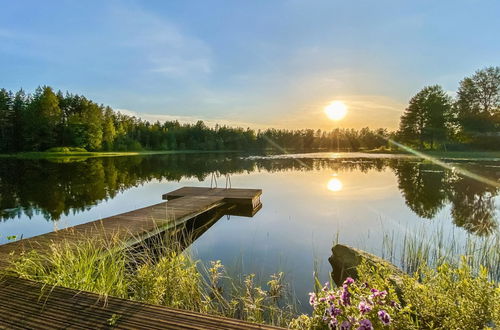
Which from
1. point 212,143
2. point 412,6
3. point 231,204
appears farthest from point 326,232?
point 212,143

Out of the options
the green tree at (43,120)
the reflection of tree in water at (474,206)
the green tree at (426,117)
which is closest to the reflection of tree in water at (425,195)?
the reflection of tree in water at (474,206)

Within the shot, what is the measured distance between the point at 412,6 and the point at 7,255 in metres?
13.3

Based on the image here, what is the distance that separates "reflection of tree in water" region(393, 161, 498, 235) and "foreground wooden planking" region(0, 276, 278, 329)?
788 cm

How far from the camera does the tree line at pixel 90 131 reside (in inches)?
1741

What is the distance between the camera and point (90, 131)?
46.9m

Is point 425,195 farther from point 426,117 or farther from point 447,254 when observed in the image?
point 426,117

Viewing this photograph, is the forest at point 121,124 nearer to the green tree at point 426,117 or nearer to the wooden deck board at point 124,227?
the green tree at point 426,117

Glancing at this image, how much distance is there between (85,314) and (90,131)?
51640 mm

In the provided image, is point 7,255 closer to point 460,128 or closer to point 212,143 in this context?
point 460,128

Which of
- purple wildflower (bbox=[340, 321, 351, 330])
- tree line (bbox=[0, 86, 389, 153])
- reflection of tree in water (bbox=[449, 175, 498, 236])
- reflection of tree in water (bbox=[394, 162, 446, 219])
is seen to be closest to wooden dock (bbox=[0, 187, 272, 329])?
purple wildflower (bbox=[340, 321, 351, 330])

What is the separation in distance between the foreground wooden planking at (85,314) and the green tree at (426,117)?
1841 inches

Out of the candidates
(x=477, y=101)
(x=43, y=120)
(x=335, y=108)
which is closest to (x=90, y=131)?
(x=43, y=120)

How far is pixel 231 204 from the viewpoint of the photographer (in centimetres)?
1154

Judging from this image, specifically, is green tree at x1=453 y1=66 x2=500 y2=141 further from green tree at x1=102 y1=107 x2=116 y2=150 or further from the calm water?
green tree at x1=102 y1=107 x2=116 y2=150
